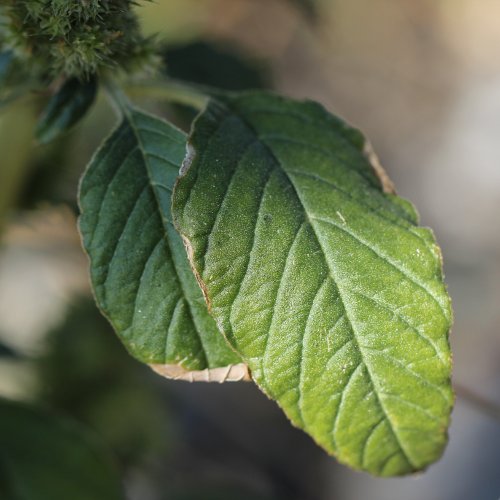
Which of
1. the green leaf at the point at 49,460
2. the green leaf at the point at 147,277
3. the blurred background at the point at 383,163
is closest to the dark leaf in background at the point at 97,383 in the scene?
the blurred background at the point at 383,163

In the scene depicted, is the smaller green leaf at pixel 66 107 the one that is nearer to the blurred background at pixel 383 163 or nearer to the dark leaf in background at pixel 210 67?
the blurred background at pixel 383 163

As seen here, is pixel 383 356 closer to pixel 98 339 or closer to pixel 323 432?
pixel 323 432

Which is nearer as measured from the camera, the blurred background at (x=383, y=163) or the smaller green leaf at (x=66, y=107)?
the smaller green leaf at (x=66, y=107)

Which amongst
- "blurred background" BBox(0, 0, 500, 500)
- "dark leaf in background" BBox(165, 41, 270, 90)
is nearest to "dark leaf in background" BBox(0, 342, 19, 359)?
"blurred background" BBox(0, 0, 500, 500)

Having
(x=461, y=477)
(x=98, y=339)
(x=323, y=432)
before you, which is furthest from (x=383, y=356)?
(x=461, y=477)

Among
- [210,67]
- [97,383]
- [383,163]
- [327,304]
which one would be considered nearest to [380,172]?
[327,304]

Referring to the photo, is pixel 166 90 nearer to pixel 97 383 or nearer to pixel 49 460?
pixel 49 460
